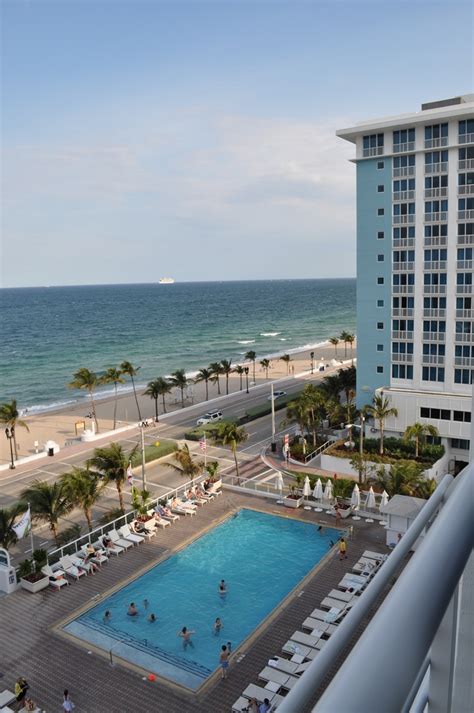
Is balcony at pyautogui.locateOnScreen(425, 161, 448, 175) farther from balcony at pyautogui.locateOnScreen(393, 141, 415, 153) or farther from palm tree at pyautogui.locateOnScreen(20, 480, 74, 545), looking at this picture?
palm tree at pyautogui.locateOnScreen(20, 480, 74, 545)

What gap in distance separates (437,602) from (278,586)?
26206 mm

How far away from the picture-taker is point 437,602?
157cm

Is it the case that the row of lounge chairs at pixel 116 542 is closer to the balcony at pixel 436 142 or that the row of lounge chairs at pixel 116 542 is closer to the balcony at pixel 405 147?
the balcony at pixel 405 147

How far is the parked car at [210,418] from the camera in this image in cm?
5538

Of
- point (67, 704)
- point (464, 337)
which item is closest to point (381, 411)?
point (464, 337)

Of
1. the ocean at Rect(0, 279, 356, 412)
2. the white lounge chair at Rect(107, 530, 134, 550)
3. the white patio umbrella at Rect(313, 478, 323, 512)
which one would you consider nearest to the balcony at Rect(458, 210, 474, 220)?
the white patio umbrella at Rect(313, 478, 323, 512)

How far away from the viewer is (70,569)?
27.3m

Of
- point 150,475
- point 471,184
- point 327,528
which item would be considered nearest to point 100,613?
point 327,528

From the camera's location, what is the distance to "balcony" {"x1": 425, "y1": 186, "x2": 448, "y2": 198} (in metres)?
39.8

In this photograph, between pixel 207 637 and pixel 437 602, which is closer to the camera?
pixel 437 602

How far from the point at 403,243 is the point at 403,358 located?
8.28 m

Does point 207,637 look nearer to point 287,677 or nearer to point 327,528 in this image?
point 287,677

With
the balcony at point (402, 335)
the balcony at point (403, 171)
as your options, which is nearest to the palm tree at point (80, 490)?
the balcony at point (402, 335)

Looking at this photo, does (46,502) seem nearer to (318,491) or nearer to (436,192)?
(318,491)
